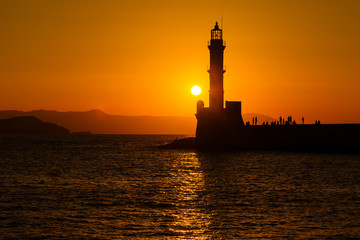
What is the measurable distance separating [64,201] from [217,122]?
51.5 m

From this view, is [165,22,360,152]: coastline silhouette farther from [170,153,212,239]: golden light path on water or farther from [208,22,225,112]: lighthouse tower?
[170,153,212,239]: golden light path on water

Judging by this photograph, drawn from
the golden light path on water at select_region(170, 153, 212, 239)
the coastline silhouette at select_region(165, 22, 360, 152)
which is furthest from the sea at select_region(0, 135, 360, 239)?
the coastline silhouette at select_region(165, 22, 360, 152)

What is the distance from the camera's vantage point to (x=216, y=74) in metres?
76.2

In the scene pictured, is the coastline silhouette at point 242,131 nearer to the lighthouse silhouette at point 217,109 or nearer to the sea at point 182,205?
the lighthouse silhouette at point 217,109

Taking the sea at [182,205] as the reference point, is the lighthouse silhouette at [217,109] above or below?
above

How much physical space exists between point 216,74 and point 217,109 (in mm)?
5453

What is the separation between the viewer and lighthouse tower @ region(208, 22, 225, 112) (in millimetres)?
76375

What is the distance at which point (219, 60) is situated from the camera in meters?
76.7

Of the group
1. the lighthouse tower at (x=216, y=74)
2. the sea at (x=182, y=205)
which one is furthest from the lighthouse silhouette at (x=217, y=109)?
the sea at (x=182, y=205)

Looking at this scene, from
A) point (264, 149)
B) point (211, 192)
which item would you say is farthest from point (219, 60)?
point (211, 192)

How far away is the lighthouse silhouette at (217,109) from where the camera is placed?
3014 inches

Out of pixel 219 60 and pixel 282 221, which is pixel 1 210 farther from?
pixel 219 60

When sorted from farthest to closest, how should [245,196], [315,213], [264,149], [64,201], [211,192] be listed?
[264,149]
[211,192]
[245,196]
[64,201]
[315,213]

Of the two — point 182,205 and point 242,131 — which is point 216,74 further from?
point 182,205
